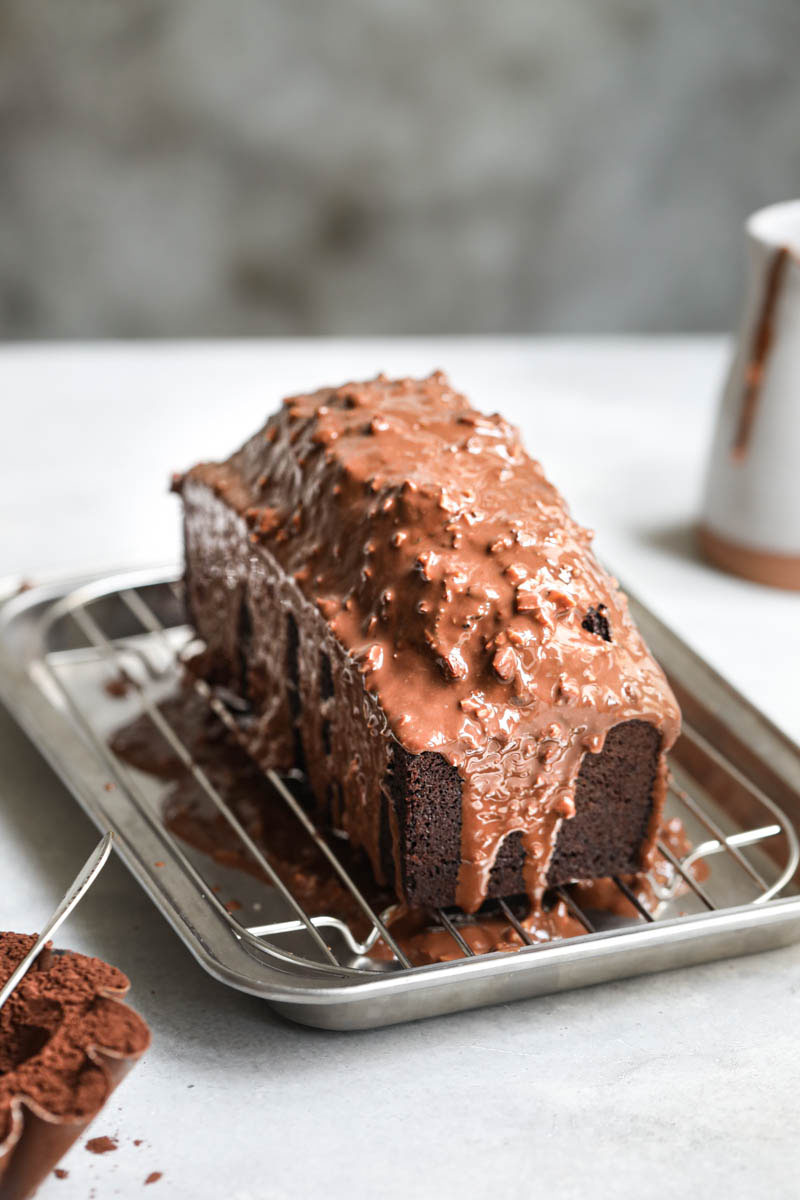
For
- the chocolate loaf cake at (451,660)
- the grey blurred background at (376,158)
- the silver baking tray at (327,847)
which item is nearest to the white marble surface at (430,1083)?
the silver baking tray at (327,847)

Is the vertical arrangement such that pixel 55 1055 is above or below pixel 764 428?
below

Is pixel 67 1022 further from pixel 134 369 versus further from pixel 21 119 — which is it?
pixel 21 119

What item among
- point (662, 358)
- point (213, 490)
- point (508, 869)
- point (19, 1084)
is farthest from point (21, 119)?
point (19, 1084)

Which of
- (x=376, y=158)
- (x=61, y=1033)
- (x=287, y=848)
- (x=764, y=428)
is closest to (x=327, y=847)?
(x=287, y=848)

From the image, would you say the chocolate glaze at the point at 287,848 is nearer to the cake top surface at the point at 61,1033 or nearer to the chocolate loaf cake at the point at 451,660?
the chocolate loaf cake at the point at 451,660

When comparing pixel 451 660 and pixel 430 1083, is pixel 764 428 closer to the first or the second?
pixel 451 660

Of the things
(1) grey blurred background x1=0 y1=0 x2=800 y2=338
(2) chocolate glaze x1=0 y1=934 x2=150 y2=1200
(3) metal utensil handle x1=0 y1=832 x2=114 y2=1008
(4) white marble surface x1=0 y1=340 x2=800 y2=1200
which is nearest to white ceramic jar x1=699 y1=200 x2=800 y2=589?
(4) white marble surface x1=0 y1=340 x2=800 y2=1200
